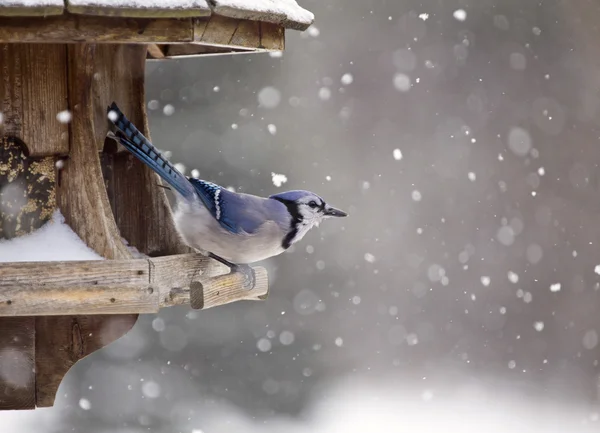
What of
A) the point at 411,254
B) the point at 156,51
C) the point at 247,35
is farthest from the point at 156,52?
the point at 411,254

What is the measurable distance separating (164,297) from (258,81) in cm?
550

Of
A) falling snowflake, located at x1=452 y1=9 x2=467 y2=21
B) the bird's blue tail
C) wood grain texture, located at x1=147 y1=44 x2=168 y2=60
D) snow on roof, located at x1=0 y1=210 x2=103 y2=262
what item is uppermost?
falling snowflake, located at x1=452 y1=9 x2=467 y2=21

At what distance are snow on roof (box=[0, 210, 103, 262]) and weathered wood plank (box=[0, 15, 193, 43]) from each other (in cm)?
57

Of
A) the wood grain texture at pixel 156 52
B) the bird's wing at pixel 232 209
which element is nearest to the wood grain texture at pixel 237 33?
the bird's wing at pixel 232 209

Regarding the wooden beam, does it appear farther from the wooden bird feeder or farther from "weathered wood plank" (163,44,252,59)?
"weathered wood plank" (163,44,252,59)

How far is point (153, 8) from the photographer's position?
2410mm

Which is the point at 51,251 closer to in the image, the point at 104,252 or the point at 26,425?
the point at 104,252

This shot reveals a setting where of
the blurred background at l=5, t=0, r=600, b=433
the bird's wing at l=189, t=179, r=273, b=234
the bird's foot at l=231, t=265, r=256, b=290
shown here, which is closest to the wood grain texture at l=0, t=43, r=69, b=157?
the bird's wing at l=189, t=179, r=273, b=234

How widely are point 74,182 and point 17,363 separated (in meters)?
0.54

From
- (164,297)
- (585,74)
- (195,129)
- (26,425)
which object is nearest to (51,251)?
(164,297)

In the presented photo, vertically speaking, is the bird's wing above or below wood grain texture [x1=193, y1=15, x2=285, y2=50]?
below

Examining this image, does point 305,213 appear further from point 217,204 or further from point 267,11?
point 267,11

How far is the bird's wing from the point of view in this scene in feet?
10.5

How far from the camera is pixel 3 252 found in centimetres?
269
